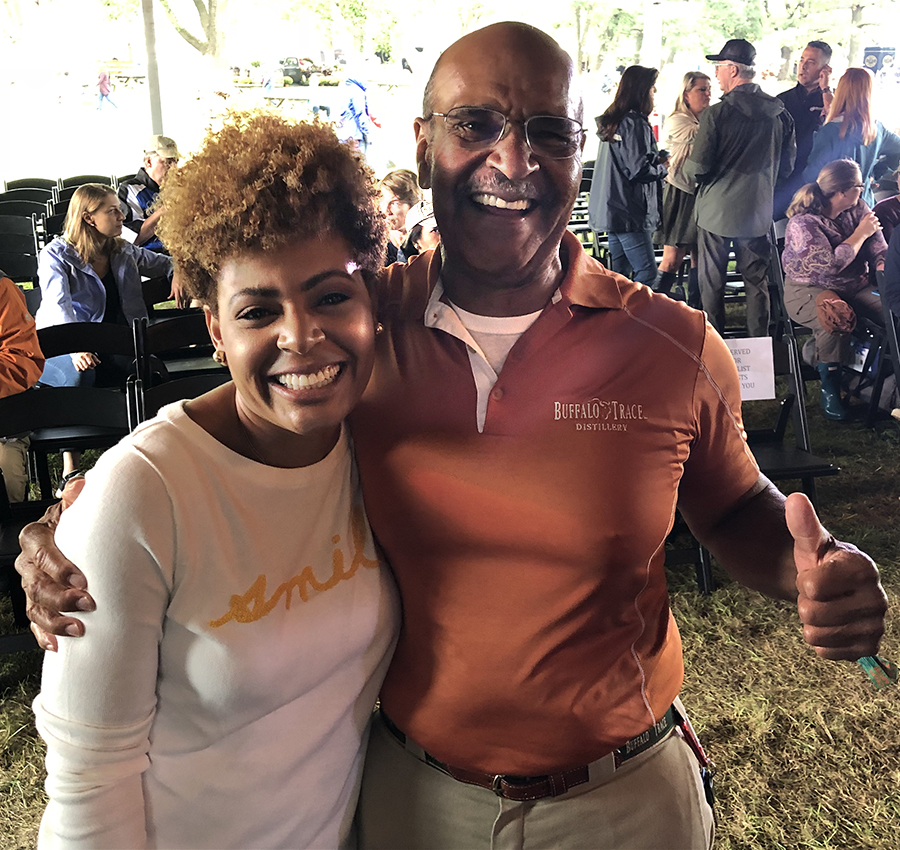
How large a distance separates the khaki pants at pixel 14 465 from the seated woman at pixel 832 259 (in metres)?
5.00

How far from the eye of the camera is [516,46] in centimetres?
121

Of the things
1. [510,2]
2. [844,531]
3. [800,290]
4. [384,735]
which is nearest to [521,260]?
[384,735]

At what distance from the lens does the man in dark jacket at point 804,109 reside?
6.67 m

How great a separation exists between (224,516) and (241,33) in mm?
15483

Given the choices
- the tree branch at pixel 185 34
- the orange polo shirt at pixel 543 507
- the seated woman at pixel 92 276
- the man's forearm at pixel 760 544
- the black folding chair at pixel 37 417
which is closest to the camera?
the orange polo shirt at pixel 543 507

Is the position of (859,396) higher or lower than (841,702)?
higher

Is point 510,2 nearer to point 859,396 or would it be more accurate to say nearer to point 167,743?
point 859,396

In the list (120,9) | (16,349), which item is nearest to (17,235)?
(16,349)

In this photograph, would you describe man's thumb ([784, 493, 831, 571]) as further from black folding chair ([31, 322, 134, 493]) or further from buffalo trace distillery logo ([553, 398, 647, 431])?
black folding chair ([31, 322, 134, 493])

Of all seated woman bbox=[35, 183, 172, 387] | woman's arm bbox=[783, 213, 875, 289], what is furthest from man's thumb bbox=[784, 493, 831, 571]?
woman's arm bbox=[783, 213, 875, 289]

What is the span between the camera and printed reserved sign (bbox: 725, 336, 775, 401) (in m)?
3.50

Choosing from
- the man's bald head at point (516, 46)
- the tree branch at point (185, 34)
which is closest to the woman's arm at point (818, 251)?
the man's bald head at point (516, 46)

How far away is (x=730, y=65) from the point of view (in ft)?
18.8

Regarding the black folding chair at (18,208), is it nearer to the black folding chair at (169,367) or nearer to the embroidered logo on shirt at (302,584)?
the black folding chair at (169,367)
